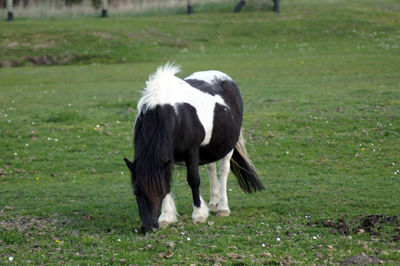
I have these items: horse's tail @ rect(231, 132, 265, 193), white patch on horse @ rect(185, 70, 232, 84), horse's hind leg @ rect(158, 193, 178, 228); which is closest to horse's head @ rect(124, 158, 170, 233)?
horse's hind leg @ rect(158, 193, 178, 228)

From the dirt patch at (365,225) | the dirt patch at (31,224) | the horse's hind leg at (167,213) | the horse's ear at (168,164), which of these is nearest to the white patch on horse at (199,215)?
the horse's hind leg at (167,213)

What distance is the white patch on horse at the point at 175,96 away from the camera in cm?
723

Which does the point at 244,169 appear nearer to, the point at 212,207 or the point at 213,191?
the point at 213,191

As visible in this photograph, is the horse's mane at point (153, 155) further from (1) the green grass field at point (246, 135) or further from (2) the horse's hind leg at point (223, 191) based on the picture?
(2) the horse's hind leg at point (223, 191)

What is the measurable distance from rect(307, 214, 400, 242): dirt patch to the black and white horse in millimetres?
1674

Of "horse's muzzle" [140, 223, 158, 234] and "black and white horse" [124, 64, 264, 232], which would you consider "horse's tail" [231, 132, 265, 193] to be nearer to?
"black and white horse" [124, 64, 264, 232]

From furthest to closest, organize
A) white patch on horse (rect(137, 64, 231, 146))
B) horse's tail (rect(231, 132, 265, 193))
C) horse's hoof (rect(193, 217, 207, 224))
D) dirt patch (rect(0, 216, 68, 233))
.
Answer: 1. horse's tail (rect(231, 132, 265, 193))
2. horse's hoof (rect(193, 217, 207, 224))
3. dirt patch (rect(0, 216, 68, 233))
4. white patch on horse (rect(137, 64, 231, 146))

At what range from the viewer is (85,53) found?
26.8 m

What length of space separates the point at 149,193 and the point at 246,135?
272 inches

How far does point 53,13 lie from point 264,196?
2979 cm

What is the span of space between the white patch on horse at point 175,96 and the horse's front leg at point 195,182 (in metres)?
0.35

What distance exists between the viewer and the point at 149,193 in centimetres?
667

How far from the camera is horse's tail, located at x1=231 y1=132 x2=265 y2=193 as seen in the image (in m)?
9.09

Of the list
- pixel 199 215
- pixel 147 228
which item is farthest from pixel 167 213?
pixel 147 228
